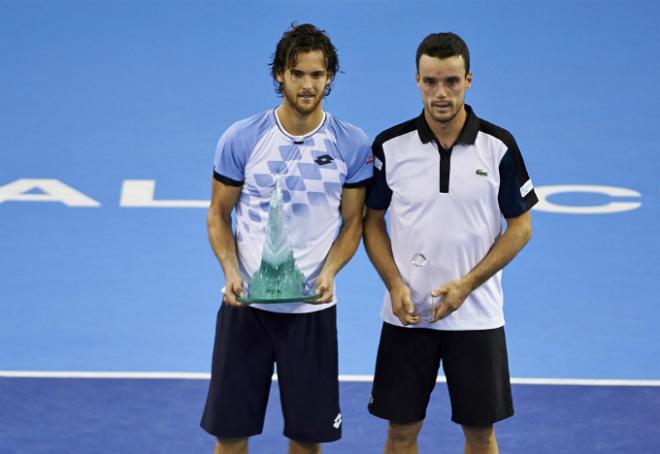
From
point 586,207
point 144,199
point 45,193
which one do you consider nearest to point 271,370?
point 144,199

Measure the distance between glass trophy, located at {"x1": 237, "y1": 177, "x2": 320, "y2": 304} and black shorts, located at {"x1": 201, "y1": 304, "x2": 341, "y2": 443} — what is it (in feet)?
0.71

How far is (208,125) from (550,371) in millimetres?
5231

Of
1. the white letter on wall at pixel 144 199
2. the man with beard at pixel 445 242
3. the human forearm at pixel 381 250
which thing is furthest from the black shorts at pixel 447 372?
the white letter on wall at pixel 144 199

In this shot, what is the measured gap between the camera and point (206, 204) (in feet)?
36.3

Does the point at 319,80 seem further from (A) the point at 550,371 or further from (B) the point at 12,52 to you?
(B) the point at 12,52

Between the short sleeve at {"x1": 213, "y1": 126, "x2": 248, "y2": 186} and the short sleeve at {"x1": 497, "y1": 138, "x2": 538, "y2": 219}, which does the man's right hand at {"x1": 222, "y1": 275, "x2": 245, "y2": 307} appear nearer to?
the short sleeve at {"x1": 213, "y1": 126, "x2": 248, "y2": 186}

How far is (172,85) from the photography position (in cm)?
1387

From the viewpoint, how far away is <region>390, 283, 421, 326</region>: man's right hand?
20.1 feet

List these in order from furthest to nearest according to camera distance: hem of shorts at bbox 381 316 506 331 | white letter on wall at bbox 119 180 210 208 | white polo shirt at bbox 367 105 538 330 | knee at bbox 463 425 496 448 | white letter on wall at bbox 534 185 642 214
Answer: white letter on wall at bbox 119 180 210 208 < white letter on wall at bbox 534 185 642 214 < knee at bbox 463 425 496 448 < hem of shorts at bbox 381 316 506 331 < white polo shirt at bbox 367 105 538 330

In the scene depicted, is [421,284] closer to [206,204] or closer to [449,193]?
[449,193]

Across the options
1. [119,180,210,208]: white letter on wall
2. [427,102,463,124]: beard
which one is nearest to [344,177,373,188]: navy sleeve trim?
[427,102,463,124]: beard

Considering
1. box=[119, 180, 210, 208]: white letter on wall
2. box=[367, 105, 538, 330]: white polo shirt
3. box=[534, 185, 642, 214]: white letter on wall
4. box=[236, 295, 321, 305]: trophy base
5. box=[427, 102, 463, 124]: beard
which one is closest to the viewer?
box=[236, 295, 321, 305]: trophy base

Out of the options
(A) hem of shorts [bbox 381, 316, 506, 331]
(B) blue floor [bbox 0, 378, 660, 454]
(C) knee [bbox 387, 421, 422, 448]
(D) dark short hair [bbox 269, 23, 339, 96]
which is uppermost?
(D) dark short hair [bbox 269, 23, 339, 96]

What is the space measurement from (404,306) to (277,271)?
0.60 meters
